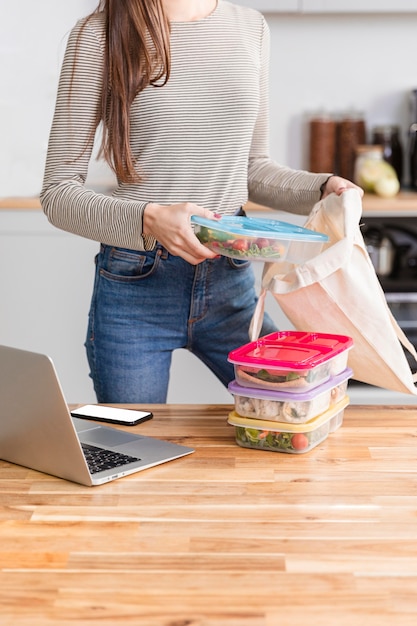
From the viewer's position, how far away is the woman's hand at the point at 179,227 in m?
1.28

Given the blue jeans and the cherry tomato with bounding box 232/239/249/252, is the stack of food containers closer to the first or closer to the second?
Answer: the cherry tomato with bounding box 232/239/249/252

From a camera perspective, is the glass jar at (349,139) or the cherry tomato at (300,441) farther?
the glass jar at (349,139)

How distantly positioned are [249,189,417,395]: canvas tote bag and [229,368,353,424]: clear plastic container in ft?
0.45

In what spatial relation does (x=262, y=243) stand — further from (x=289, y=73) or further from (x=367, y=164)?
(x=289, y=73)

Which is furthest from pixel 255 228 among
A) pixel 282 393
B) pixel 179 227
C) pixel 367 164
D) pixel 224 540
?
pixel 367 164

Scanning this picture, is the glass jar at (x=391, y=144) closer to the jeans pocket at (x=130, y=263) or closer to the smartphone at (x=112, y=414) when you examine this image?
the jeans pocket at (x=130, y=263)

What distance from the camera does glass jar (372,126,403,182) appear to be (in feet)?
9.76

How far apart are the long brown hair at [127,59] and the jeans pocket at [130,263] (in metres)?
0.15

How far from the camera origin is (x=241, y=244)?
1.23 metres

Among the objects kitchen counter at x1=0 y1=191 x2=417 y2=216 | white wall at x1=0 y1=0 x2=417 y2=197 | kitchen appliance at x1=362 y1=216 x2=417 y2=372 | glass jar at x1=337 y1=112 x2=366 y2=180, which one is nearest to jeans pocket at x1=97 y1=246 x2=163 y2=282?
kitchen counter at x1=0 y1=191 x2=417 y2=216

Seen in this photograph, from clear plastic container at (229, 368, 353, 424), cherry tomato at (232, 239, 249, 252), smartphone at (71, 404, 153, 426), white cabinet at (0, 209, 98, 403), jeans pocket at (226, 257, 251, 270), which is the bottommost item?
white cabinet at (0, 209, 98, 403)

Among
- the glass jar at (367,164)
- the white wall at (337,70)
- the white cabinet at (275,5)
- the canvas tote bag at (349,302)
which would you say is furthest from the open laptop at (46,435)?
the white wall at (337,70)

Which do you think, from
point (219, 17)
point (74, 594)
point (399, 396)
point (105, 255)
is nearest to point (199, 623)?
point (74, 594)

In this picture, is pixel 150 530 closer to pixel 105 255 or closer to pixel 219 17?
pixel 105 255
